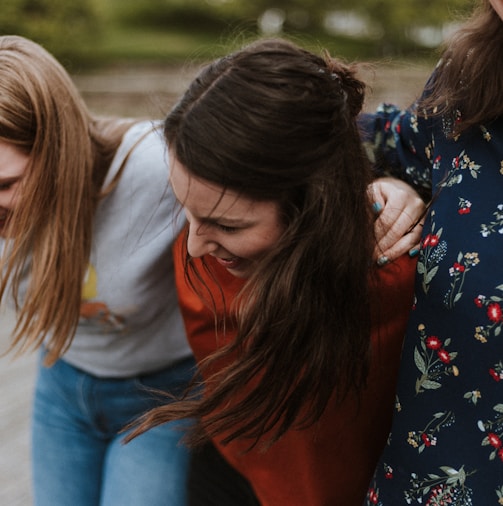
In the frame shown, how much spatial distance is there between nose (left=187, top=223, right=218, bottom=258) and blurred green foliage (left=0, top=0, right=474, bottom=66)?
24.9ft

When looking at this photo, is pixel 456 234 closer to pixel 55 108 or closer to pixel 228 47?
pixel 228 47

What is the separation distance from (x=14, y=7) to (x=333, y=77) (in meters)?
8.10

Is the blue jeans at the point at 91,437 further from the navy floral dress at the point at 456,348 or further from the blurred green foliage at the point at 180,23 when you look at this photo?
the blurred green foliage at the point at 180,23

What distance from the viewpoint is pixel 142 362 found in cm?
192

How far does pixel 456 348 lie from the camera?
1.20 metres

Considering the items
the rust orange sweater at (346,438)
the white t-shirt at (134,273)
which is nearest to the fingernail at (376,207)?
the rust orange sweater at (346,438)

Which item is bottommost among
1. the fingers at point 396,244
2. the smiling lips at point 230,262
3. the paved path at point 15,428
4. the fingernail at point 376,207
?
the paved path at point 15,428

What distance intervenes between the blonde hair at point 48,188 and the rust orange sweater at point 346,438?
0.41 metres

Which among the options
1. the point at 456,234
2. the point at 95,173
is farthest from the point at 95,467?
the point at 456,234

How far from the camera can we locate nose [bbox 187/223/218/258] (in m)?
1.27

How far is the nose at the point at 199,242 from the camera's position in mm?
1274

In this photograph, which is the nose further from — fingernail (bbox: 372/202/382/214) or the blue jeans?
the blue jeans

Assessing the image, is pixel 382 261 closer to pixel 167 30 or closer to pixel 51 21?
pixel 51 21

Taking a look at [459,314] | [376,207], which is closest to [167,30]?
[376,207]
